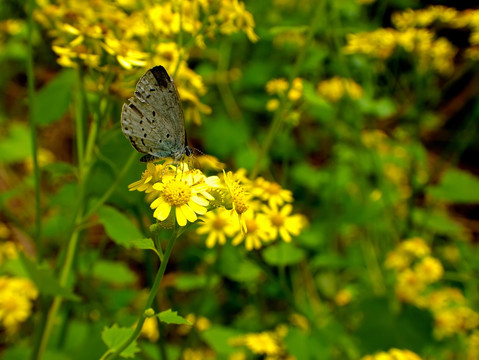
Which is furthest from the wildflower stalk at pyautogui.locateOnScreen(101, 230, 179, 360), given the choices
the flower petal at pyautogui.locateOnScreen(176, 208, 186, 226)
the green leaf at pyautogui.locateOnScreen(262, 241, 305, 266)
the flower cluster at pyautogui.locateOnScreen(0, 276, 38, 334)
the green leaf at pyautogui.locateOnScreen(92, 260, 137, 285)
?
the flower cluster at pyautogui.locateOnScreen(0, 276, 38, 334)

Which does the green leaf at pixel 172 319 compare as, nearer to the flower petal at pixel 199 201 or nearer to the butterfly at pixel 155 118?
the flower petal at pixel 199 201

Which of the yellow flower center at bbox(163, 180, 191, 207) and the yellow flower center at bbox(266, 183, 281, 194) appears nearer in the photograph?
the yellow flower center at bbox(163, 180, 191, 207)

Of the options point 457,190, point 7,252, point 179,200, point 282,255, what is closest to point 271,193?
point 282,255

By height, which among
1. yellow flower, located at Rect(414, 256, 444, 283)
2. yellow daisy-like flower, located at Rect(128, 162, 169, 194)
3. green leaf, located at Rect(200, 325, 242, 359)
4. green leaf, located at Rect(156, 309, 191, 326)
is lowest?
green leaf, located at Rect(200, 325, 242, 359)

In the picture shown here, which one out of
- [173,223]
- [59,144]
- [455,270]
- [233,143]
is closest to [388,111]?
[233,143]

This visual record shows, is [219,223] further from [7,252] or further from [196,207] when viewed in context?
[7,252]

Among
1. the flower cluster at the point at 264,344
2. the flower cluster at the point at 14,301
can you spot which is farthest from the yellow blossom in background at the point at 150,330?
the flower cluster at the point at 14,301

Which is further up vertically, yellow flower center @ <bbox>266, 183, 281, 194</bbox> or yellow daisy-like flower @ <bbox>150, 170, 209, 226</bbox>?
yellow daisy-like flower @ <bbox>150, 170, 209, 226</bbox>

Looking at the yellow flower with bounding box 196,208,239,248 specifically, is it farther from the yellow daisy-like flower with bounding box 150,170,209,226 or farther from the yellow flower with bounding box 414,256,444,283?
the yellow flower with bounding box 414,256,444,283
